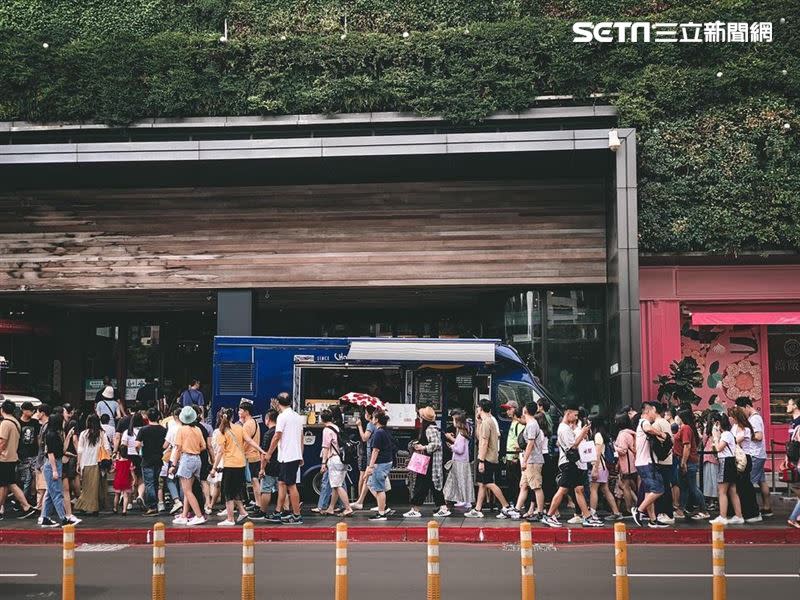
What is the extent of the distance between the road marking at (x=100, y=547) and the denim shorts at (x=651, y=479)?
7590mm

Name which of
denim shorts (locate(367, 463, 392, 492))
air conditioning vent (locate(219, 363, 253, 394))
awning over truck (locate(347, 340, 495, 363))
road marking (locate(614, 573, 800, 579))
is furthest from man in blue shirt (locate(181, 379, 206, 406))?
road marking (locate(614, 573, 800, 579))

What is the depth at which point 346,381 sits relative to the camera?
59.8 ft

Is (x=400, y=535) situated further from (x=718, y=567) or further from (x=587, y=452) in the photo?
(x=718, y=567)

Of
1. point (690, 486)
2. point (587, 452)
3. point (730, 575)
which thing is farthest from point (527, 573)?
point (690, 486)

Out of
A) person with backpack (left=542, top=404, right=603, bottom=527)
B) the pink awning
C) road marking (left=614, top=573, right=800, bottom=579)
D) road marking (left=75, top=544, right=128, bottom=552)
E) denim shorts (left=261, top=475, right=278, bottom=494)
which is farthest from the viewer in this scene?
the pink awning

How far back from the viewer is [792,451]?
1533 cm

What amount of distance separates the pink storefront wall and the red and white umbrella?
6.21 meters

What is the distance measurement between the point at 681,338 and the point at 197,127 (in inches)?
440

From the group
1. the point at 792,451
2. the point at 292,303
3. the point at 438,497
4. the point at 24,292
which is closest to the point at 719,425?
the point at 792,451

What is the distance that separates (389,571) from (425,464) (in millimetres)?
4740

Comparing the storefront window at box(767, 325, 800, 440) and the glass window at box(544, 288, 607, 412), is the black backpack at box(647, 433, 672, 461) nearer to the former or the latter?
the glass window at box(544, 288, 607, 412)

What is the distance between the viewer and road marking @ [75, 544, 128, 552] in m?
14.0

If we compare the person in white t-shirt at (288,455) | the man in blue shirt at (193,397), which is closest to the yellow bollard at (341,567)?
the person in white t-shirt at (288,455)

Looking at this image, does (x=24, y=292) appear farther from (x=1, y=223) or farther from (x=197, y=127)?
(x=197, y=127)
